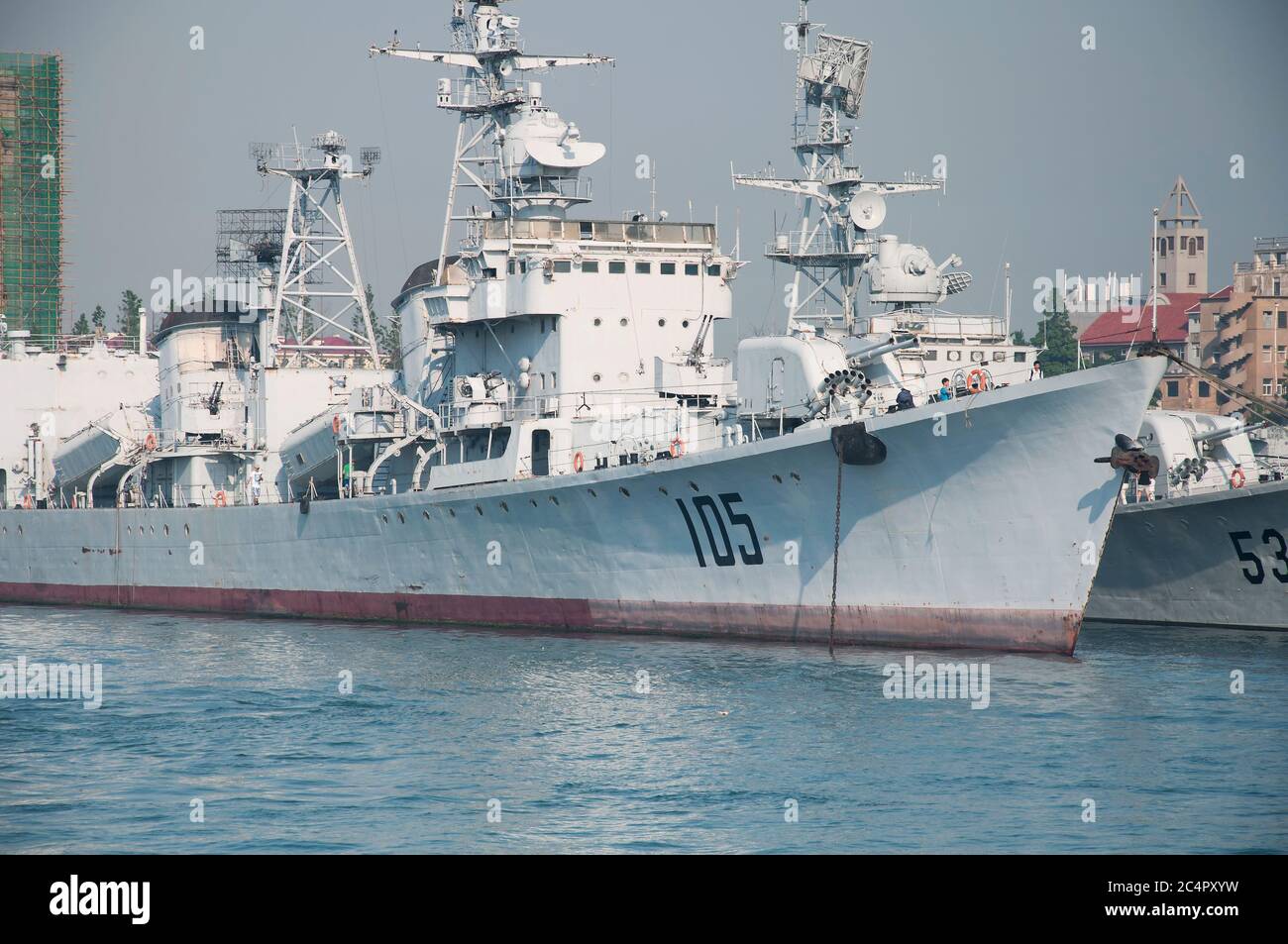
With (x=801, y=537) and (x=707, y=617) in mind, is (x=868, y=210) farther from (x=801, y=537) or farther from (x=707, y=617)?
(x=707, y=617)

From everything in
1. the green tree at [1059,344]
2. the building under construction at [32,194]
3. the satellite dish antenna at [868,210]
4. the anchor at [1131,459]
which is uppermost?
the building under construction at [32,194]

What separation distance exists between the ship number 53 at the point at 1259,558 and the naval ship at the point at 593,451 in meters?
5.72

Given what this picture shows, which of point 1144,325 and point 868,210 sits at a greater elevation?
point 1144,325

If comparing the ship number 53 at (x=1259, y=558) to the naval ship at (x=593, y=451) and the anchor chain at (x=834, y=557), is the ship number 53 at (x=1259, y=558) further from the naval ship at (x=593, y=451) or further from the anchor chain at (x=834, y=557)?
the anchor chain at (x=834, y=557)

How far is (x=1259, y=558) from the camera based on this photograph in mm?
31141

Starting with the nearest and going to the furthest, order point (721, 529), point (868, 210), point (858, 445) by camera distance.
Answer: point (858, 445) < point (721, 529) < point (868, 210)

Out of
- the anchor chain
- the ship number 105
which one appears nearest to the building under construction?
the ship number 105

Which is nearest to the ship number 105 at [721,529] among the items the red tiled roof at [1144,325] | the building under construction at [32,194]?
the red tiled roof at [1144,325]

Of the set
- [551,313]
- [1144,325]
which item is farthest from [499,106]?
[1144,325]

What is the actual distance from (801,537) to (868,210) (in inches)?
400

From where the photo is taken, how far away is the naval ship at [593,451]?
24.5m

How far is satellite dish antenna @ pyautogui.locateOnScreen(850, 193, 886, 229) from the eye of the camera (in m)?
33.2

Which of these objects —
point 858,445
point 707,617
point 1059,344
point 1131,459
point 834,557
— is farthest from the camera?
point 1059,344
